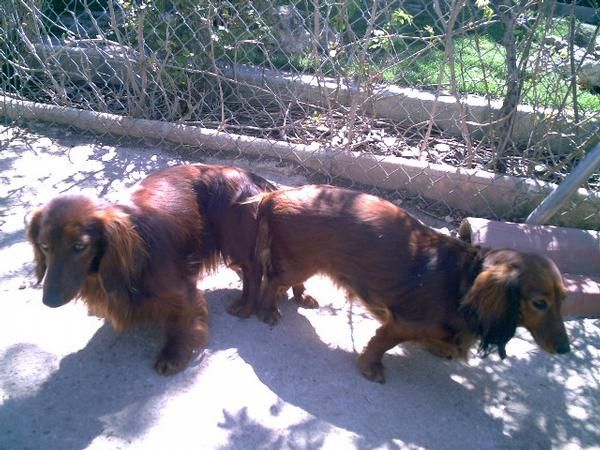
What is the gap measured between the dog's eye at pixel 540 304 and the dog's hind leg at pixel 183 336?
62.5 inches

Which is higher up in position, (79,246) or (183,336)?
(79,246)

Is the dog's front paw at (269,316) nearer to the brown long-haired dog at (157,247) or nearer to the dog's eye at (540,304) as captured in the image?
the brown long-haired dog at (157,247)

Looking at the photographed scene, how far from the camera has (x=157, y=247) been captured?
2.73 m

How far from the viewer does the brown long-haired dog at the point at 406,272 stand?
2490 mm

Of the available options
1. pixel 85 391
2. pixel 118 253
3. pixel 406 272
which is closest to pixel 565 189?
pixel 406 272

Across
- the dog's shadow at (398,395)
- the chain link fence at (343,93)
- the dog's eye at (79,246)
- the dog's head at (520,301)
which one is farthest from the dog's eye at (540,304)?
the dog's eye at (79,246)

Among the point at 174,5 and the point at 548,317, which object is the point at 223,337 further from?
the point at 174,5

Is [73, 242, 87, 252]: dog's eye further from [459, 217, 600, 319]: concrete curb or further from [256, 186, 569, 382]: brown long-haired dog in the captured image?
[459, 217, 600, 319]: concrete curb

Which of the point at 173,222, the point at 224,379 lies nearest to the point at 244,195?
the point at 173,222

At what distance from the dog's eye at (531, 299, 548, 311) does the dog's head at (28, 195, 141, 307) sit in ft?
6.00

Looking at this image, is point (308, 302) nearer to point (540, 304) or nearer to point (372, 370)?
point (372, 370)

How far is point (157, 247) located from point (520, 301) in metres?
1.71

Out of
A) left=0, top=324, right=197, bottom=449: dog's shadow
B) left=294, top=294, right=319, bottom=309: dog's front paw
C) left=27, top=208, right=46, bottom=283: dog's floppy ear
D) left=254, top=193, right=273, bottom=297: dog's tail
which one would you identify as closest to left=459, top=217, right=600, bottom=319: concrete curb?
left=294, top=294, right=319, bottom=309: dog's front paw

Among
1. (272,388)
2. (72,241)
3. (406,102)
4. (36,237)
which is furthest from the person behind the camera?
(406,102)
